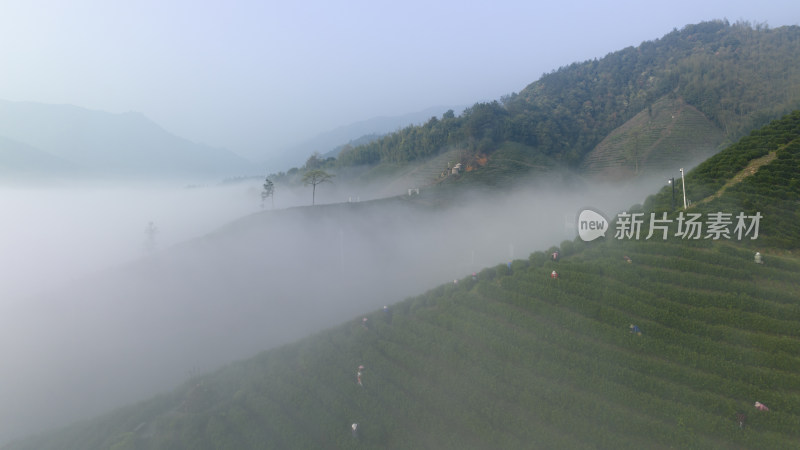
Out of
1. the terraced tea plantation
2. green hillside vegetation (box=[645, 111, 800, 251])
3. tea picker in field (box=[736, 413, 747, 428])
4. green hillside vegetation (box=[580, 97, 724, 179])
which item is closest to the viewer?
tea picker in field (box=[736, 413, 747, 428])

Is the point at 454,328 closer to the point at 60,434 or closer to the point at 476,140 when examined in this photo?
the point at 60,434

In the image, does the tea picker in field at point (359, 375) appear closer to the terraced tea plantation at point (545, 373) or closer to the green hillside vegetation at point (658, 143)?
the terraced tea plantation at point (545, 373)

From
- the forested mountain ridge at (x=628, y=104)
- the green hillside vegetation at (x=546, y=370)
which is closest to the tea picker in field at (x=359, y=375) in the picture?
the green hillside vegetation at (x=546, y=370)

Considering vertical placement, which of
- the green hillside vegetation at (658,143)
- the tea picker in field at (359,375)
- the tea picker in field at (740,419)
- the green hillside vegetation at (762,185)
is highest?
the green hillside vegetation at (658,143)

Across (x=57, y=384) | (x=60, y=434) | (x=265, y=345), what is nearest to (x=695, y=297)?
(x=265, y=345)

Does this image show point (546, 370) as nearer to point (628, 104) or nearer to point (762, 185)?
point (762, 185)

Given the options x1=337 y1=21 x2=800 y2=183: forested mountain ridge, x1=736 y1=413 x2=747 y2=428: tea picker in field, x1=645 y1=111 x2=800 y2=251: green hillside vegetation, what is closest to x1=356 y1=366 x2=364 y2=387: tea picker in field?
x1=736 y1=413 x2=747 y2=428: tea picker in field

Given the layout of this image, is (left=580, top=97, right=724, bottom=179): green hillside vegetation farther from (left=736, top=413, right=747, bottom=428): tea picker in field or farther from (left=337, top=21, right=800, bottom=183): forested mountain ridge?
(left=736, top=413, right=747, bottom=428): tea picker in field
